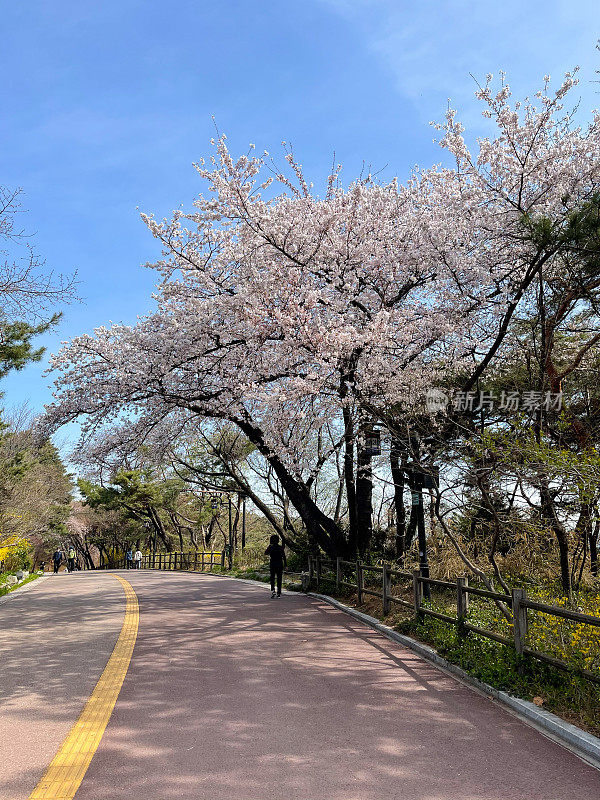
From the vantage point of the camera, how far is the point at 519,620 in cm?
686

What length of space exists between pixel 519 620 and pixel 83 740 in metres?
4.61

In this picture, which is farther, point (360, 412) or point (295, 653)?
point (360, 412)

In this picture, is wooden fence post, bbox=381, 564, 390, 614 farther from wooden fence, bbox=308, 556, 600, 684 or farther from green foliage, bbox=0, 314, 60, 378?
green foliage, bbox=0, 314, 60, 378

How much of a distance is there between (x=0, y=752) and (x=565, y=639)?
19.3 ft

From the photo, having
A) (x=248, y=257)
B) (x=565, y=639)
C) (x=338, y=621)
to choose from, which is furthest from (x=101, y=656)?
(x=248, y=257)

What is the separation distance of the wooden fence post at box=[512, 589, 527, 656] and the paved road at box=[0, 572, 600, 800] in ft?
2.50

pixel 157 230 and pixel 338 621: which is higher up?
pixel 157 230

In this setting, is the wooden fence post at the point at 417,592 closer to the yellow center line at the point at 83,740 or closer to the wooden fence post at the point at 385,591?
the wooden fence post at the point at 385,591

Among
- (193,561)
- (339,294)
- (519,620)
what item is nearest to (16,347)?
(339,294)

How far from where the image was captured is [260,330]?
1233 centimetres

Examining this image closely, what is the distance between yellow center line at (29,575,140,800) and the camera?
161 inches

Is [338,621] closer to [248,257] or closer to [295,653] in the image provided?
[295,653]

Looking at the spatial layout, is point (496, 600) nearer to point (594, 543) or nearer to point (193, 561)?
point (594, 543)

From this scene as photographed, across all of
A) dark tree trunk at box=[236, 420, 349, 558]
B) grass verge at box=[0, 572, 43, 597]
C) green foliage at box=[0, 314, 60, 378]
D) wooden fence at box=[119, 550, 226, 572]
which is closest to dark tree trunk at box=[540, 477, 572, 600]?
dark tree trunk at box=[236, 420, 349, 558]
